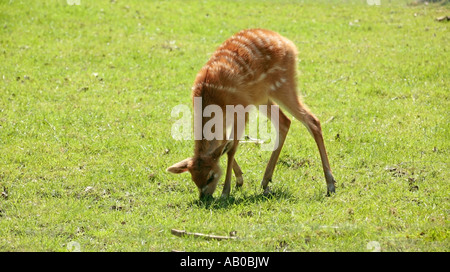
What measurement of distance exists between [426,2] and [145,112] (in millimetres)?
11079

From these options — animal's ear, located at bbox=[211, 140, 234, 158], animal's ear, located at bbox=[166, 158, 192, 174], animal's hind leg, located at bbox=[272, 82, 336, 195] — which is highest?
animal's hind leg, located at bbox=[272, 82, 336, 195]

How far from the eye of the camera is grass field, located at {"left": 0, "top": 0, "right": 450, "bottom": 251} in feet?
21.0

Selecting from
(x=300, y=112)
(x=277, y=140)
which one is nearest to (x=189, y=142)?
(x=277, y=140)

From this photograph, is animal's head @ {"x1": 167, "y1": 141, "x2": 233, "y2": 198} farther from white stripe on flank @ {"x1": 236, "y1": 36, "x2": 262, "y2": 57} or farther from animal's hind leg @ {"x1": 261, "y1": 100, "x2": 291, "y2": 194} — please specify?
white stripe on flank @ {"x1": 236, "y1": 36, "x2": 262, "y2": 57}

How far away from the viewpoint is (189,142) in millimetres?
9188

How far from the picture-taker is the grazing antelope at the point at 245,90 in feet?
24.0

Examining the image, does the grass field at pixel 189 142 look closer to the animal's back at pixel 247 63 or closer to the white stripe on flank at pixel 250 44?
the animal's back at pixel 247 63

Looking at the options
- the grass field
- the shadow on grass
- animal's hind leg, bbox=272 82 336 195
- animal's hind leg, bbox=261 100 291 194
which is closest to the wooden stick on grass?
the grass field

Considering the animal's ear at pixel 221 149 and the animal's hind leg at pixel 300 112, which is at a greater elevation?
the animal's hind leg at pixel 300 112

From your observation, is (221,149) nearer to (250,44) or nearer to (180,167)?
(180,167)

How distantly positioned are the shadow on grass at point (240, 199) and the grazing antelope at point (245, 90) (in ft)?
0.41

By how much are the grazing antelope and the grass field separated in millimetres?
362

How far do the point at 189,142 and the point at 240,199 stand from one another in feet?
6.92

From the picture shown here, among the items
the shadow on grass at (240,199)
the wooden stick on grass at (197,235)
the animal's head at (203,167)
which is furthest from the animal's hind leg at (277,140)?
the wooden stick on grass at (197,235)
